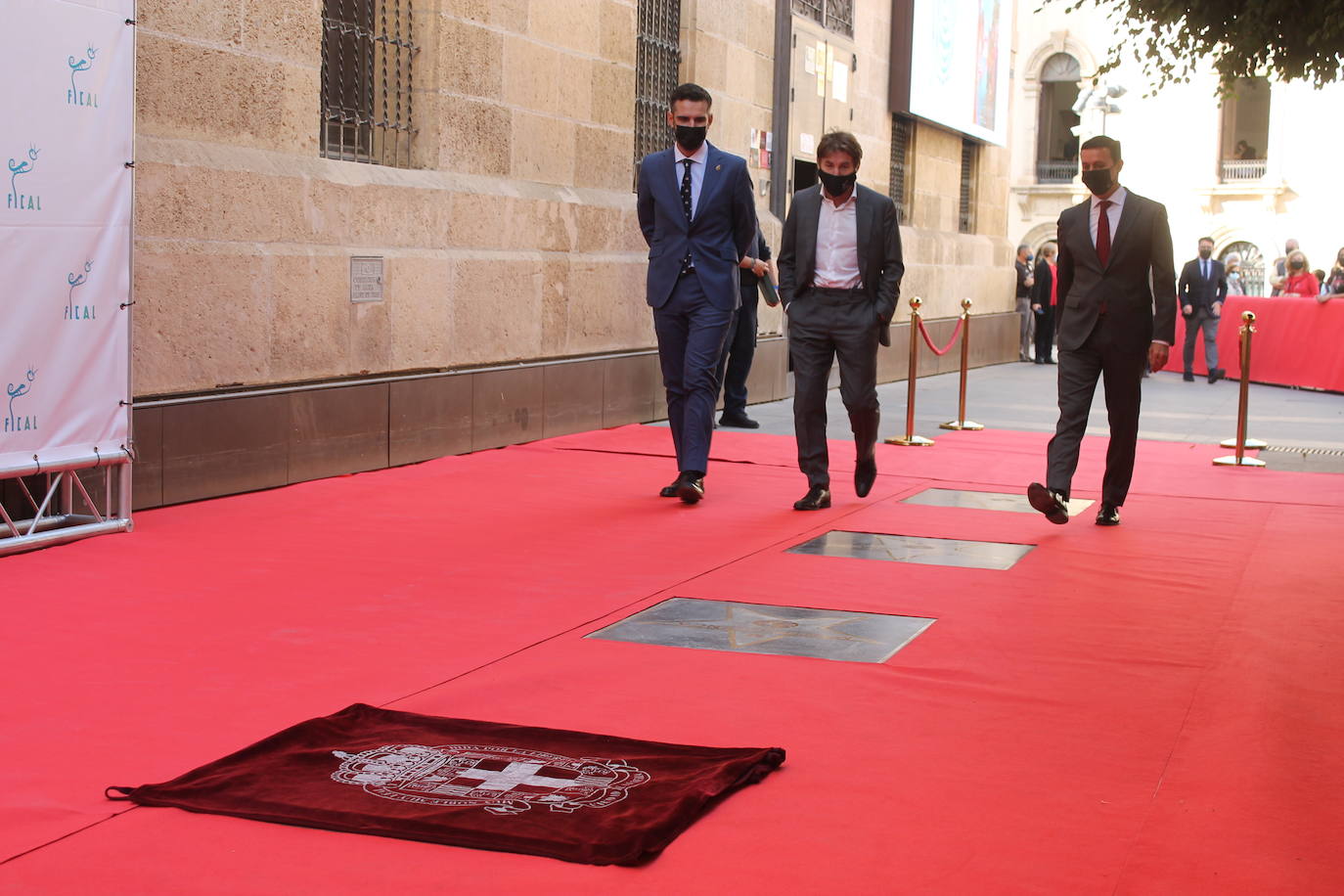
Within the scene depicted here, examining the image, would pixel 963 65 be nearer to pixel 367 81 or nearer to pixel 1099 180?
pixel 367 81

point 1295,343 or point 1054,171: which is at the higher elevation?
point 1054,171

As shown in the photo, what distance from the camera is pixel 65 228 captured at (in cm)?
647

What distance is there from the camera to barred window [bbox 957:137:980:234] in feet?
73.6

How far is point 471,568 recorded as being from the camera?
624cm

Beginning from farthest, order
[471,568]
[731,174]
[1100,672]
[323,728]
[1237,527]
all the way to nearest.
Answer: [731,174]
[1237,527]
[471,568]
[1100,672]
[323,728]

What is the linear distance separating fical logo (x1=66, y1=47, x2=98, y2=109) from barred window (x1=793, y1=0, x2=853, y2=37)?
398 inches

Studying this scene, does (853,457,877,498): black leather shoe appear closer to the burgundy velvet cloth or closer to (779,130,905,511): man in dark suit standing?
(779,130,905,511): man in dark suit standing

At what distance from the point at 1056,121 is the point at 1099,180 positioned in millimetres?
43086

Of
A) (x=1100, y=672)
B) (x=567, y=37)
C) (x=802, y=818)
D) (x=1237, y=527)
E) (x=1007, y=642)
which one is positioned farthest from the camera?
(x=567, y=37)

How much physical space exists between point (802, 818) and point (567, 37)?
860cm

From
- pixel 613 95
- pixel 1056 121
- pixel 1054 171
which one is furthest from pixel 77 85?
pixel 1056 121

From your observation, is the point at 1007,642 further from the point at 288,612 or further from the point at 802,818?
the point at 288,612

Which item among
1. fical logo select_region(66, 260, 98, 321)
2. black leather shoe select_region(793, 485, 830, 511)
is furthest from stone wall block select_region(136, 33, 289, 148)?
black leather shoe select_region(793, 485, 830, 511)

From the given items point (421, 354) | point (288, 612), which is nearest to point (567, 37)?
point (421, 354)
